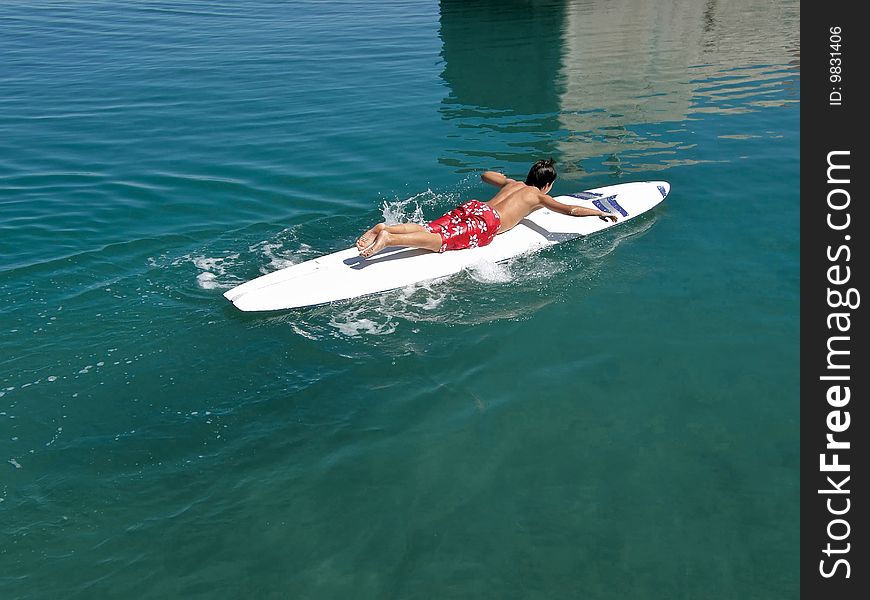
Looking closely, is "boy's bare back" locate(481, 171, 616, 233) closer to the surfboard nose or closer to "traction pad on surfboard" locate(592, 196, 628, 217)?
"traction pad on surfboard" locate(592, 196, 628, 217)

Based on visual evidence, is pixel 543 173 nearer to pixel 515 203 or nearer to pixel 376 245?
pixel 515 203

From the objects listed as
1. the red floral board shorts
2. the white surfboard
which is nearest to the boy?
the red floral board shorts

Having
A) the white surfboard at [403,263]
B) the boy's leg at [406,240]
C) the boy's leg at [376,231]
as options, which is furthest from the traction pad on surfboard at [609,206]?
the boy's leg at [376,231]

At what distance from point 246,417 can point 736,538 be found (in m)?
4.42

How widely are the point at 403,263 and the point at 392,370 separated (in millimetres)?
2168

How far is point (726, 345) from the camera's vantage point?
8.17m

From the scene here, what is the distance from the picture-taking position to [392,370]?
7742 millimetres

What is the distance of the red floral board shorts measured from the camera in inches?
382

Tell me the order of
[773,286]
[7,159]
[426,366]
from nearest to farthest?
[426,366] < [773,286] < [7,159]

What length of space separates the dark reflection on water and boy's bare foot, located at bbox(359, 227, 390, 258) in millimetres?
5003
